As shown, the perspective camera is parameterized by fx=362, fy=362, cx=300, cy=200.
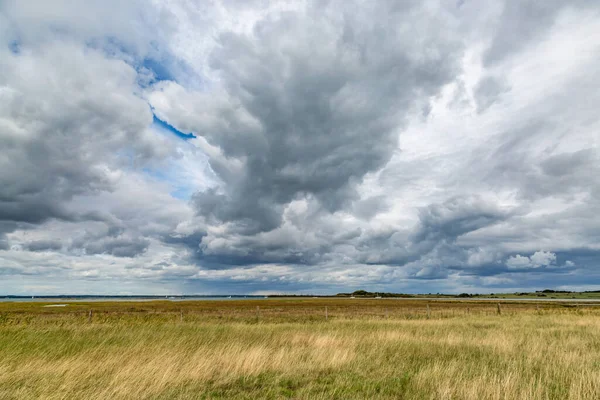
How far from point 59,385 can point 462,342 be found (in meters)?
16.0

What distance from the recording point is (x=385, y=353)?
45.8ft

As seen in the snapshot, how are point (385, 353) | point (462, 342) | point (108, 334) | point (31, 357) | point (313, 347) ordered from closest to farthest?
point (31, 357), point (385, 353), point (313, 347), point (462, 342), point (108, 334)

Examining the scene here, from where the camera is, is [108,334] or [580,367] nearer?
[580,367]

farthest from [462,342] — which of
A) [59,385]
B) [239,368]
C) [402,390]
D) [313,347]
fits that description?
[59,385]

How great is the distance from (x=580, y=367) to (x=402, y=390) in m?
6.45

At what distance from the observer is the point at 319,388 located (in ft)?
29.3

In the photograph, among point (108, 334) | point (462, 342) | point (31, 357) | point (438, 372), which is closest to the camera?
point (438, 372)

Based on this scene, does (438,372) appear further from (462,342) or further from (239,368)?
(462,342)

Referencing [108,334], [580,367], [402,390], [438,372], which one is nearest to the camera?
[402,390]

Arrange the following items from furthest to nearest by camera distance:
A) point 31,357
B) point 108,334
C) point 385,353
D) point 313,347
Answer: point 108,334 → point 313,347 → point 385,353 → point 31,357

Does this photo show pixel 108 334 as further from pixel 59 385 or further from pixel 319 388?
pixel 319 388

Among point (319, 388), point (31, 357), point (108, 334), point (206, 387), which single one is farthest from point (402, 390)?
point (108, 334)

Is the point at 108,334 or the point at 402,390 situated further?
the point at 108,334

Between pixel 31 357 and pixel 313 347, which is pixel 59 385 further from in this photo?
pixel 313 347
